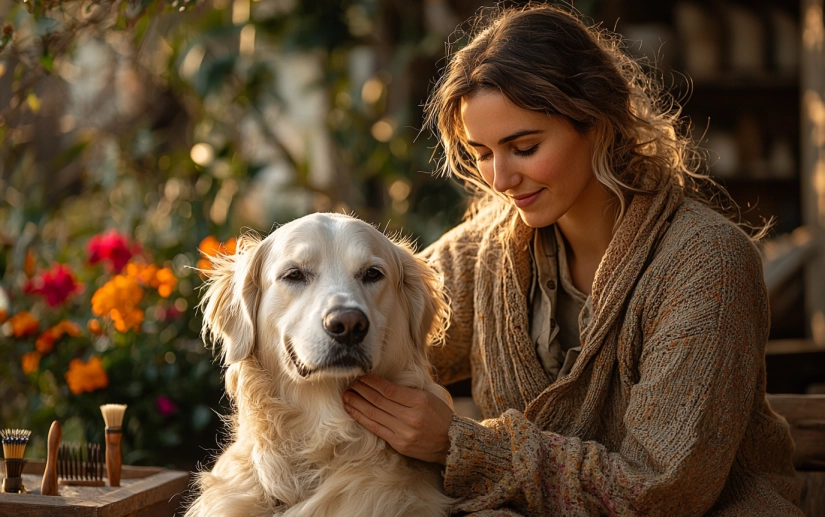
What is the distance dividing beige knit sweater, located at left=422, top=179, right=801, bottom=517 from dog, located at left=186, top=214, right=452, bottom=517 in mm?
181

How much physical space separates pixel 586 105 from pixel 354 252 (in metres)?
0.71

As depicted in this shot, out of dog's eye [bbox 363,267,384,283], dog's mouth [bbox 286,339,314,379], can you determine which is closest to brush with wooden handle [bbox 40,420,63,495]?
dog's mouth [bbox 286,339,314,379]

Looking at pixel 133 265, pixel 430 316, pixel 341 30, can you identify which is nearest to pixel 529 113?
pixel 430 316

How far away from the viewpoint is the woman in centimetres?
188

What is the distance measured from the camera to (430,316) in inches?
85.2

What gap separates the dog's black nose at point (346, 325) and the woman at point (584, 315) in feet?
0.66

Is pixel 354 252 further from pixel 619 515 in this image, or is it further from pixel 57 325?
pixel 57 325

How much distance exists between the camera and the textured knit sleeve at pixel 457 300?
2525 mm

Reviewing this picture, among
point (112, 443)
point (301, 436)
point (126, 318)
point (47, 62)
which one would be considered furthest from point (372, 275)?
point (126, 318)

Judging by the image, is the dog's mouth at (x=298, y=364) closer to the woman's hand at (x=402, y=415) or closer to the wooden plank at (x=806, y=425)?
the woman's hand at (x=402, y=415)

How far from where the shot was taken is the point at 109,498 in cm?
191

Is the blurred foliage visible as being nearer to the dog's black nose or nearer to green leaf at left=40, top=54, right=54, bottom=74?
green leaf at left=40, top=54, right=54, bottom=74

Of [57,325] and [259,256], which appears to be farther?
[57,325]

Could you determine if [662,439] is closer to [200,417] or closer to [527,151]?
[527,151]
